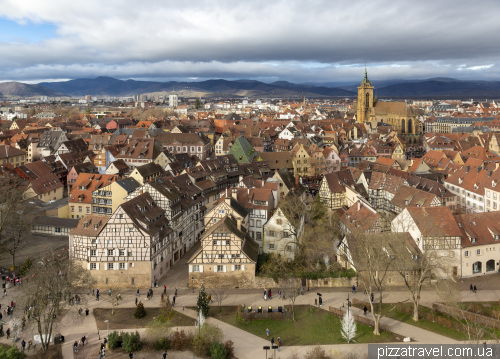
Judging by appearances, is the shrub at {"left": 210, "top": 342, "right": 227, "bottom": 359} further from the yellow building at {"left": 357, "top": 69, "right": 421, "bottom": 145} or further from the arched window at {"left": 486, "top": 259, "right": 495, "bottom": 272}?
the yellow building at {"left": 357, "top": 69, "right": 421, "bottom": 145}

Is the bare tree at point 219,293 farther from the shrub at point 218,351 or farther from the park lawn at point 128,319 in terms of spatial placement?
the shrub at point 218,351

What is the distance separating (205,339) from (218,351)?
1.74 m

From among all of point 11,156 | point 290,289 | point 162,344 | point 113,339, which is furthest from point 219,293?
point 11,156

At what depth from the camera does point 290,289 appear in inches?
1783

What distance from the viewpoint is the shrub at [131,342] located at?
120 feet

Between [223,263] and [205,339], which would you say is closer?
[205,339]

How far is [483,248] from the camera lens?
50531 millimetres

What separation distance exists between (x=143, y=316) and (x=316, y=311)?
1725cm

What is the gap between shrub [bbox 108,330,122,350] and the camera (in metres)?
37.0

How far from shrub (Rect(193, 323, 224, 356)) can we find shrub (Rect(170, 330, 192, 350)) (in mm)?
1354

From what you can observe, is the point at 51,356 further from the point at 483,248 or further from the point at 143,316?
the point at 483,248

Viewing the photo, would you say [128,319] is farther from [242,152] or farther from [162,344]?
[242,152]

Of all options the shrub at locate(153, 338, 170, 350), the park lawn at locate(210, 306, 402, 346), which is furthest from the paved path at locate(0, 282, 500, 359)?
the shrub at locate(153, 338, 170, 350)

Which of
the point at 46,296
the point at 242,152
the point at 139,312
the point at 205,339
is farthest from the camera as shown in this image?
the point at 242,152
